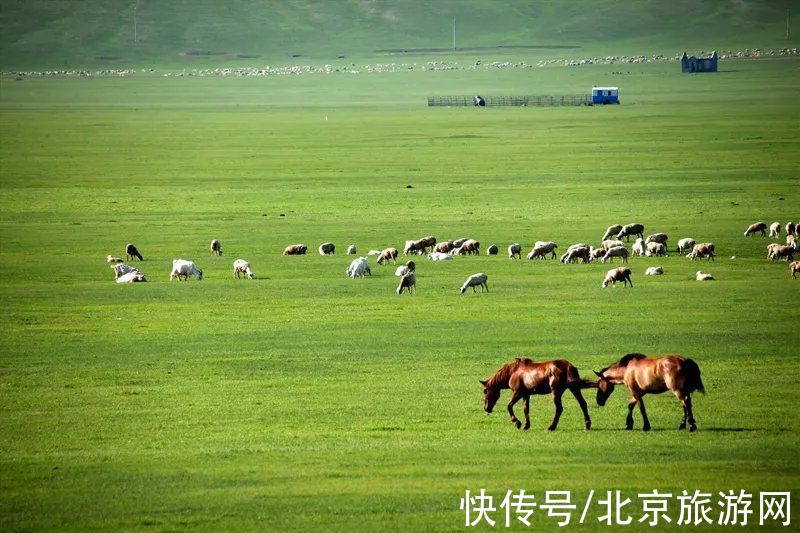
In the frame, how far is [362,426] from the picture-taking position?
19.1 meters

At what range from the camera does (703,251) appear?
127 ft

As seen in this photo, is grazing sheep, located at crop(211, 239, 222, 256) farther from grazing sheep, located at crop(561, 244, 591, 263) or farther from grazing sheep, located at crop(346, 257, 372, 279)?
grazing sheep, located at crop(561, 244, 591, 263)

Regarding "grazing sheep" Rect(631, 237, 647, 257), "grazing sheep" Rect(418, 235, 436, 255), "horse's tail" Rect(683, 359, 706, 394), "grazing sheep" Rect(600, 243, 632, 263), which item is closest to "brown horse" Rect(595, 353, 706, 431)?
"horse's tail" Rect(683, 359, 706, 394)

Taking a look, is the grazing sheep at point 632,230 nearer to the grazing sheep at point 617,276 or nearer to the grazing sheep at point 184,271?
the grazing sheep at point 617,276

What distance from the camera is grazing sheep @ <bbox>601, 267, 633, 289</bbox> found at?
33.8 meters

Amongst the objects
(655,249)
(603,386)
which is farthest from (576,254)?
(603,386)

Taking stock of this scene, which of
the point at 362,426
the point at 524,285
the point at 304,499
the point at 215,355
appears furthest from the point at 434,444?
the point at 524,285

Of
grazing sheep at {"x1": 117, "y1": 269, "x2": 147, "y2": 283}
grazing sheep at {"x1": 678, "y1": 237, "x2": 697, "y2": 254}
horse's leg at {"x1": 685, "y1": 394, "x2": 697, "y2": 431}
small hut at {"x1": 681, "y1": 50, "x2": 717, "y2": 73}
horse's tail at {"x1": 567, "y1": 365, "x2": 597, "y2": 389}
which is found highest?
small hut at {"x1": 681, "y1": 50, "x2": 717, "y2": 73}

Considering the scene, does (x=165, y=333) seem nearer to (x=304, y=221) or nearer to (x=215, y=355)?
(x=215, y=355)

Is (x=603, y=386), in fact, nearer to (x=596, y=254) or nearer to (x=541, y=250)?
(x=596, y=254)

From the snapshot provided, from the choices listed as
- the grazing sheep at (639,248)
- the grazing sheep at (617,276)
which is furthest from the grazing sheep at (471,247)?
the grazing sheep at (617,276)

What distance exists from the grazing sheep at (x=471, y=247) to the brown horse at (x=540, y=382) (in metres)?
22.8

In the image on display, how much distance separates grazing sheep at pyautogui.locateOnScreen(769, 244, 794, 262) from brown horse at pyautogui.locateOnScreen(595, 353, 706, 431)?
21786mm

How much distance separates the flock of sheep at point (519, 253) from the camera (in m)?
34.9
